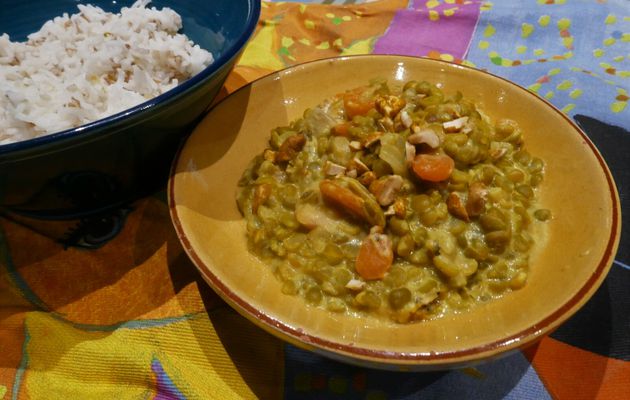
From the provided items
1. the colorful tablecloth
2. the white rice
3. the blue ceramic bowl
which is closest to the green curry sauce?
the colorful tablecloth

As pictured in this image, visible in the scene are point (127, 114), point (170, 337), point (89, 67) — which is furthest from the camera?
point (89, 67)

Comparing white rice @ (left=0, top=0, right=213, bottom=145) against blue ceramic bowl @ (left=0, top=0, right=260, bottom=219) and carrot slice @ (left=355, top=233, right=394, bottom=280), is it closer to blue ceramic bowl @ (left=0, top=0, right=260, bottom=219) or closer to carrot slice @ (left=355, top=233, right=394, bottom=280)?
blue ceramic bowl @ (left=0, top=0, right=260, bottom=219)

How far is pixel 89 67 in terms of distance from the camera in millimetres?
1773

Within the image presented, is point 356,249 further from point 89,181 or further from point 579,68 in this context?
point 579,68

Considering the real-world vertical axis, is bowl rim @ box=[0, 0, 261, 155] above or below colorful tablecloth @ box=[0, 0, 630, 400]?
above

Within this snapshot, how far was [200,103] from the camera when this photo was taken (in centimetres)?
166

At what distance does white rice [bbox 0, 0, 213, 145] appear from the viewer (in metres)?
1.57

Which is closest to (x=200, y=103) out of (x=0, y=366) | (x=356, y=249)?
(x=356, y=249)

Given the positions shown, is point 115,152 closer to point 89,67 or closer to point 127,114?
point 127,114

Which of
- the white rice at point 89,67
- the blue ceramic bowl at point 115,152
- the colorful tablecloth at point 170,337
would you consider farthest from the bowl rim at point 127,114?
the colorful tablecloth at point 170,337

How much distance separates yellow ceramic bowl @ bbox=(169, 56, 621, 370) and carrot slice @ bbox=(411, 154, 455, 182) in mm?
369

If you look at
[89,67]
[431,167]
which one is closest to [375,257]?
[431,167]

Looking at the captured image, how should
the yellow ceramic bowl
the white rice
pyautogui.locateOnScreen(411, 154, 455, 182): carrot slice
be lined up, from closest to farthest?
1. the yellow ceramic bowl
2. pyautogui.locateOnScreen(411, 154, 455, 182): carrot slice
3. the white rice

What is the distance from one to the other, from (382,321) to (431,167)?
18.7 inches
